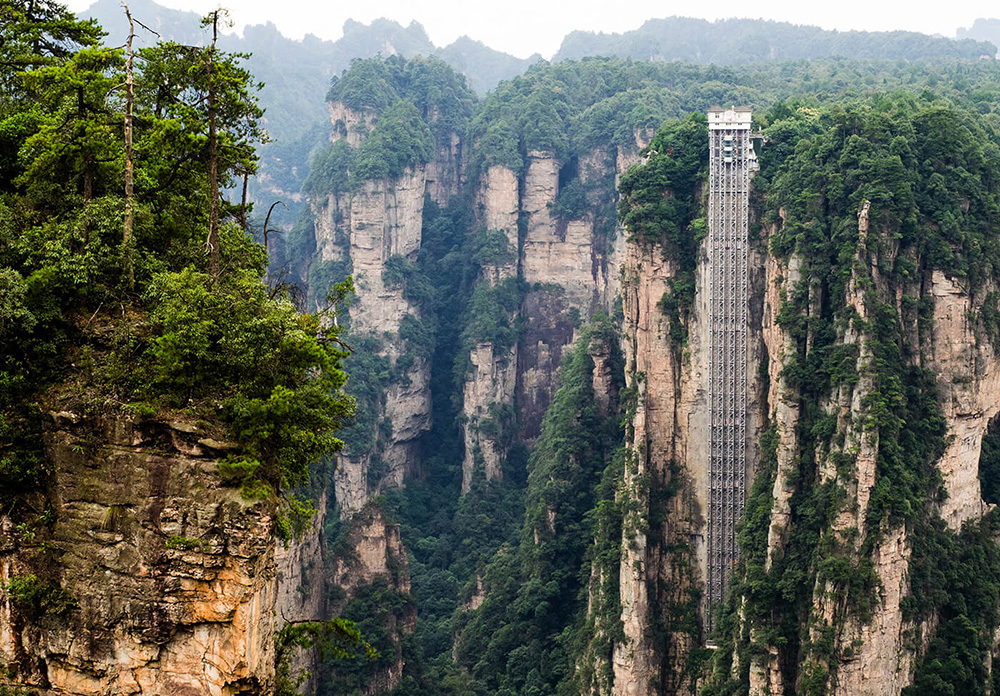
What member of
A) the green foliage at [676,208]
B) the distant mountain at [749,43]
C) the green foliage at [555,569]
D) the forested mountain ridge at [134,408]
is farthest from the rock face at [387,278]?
the forested mountain ridge at [134,408]

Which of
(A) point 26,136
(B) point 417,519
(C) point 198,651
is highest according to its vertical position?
(A) point 26,136

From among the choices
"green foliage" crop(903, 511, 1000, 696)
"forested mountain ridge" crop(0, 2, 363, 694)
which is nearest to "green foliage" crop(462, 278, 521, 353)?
"green foliage" crop(903, 511, 1000, 696)

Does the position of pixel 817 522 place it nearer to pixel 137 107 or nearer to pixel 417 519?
pixel 137 107

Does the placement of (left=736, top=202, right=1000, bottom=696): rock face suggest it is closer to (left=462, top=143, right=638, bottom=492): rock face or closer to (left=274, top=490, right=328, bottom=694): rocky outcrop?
(left=274, top=490, right=328, bottom=694): rocky outcrop

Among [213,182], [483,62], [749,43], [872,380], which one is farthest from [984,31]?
[213,182]

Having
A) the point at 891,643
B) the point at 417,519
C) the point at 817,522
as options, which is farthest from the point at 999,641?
the point at 417,519

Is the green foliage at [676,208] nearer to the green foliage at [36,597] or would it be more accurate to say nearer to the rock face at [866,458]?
the rock face at [866,458]

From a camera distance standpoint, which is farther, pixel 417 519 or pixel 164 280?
pixel 417 519
